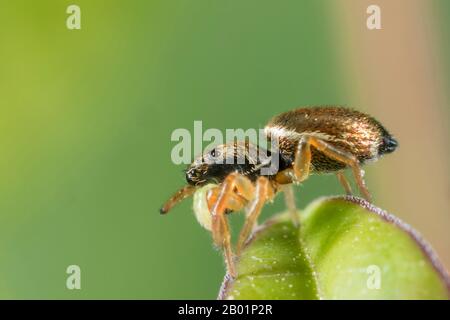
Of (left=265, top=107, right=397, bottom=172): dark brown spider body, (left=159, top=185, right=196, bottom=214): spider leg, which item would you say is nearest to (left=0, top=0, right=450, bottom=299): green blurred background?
(left=159, top=185, right=196, bottom=214): spider leg

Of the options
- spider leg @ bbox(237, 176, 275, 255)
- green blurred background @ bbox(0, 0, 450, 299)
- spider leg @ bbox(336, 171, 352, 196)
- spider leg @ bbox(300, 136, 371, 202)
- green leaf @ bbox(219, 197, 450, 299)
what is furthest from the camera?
green blurred background @ bbox(0, 0, 450, 299)

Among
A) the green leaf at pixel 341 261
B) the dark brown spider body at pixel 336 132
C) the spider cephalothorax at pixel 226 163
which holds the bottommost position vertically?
the green leaf at pixel 341 261

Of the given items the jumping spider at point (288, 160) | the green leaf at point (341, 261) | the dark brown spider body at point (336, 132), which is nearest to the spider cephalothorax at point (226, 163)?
the jumping spider at point (288, 160)

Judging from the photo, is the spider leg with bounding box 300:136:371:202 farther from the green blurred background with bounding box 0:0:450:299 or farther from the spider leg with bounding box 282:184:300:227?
the green blurred background with bounding box 0:0:450:299

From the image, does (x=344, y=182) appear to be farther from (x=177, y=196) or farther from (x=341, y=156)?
(x=177, y=196)

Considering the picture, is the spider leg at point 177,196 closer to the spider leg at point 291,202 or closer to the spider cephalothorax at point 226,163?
the spider cephalothorax at point 226,163

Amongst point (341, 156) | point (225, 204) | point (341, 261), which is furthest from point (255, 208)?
point (341, 261)
